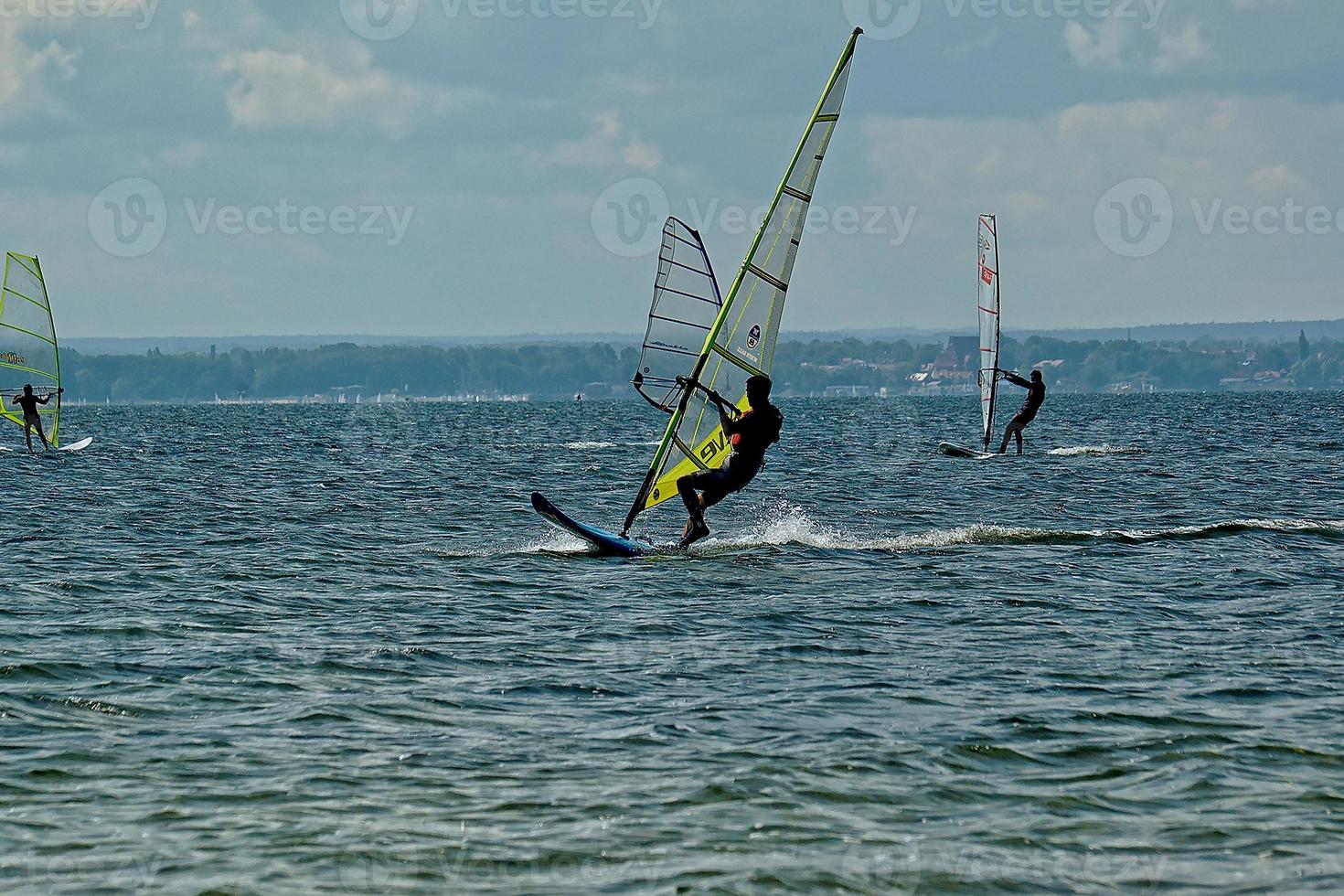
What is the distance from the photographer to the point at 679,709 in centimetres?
1060

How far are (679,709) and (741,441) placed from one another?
6.68 meters

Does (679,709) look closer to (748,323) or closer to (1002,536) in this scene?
(748,323)

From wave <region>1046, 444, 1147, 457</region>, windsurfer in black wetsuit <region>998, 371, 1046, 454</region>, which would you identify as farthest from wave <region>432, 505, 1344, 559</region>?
wave <region>1046, 444, 1147, 457</region>

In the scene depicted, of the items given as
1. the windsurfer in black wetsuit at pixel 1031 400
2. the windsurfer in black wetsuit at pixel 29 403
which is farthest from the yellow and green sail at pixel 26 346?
the windsurfer in black wetsuit at pixel 1031 400

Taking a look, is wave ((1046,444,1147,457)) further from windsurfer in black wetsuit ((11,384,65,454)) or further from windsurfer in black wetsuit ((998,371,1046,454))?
windsurfer in black wetsuit ((11,384,65,454))

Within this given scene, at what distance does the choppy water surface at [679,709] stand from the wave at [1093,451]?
22020 mm

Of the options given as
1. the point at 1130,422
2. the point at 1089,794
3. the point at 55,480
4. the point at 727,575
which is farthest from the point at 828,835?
the point at 1130,422

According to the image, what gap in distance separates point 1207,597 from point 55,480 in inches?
1096

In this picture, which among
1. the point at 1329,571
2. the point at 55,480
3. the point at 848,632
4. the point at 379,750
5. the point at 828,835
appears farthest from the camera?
the point at 55,480

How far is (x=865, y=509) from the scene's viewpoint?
27219 mm

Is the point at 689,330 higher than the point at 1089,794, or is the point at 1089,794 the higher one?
the point at 689,330

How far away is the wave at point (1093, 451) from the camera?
45.2m

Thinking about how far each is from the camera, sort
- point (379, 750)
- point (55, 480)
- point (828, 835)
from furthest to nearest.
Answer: point (55, 480) → point (379, 750) → point (828, 835)

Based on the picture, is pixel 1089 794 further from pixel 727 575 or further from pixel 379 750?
pixel 727 575
